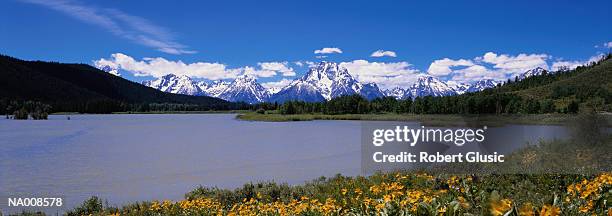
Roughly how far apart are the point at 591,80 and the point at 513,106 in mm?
83773

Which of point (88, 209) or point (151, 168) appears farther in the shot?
point (151, 168)

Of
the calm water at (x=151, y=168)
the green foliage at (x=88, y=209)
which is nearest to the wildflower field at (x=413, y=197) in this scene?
the green foliage at (x=88, y=209)

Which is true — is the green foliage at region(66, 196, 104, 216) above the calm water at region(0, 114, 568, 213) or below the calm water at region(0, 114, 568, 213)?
above

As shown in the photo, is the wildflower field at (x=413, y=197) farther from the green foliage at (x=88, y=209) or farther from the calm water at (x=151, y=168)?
the calm water at (x=151, y=168)

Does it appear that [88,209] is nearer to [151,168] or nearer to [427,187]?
[427,187]

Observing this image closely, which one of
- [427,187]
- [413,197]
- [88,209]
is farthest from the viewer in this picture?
[88,209]

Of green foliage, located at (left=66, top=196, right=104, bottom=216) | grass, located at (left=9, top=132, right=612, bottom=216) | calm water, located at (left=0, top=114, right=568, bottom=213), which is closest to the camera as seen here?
grass, located at (left=9, top=132, right=612, bottom=216)

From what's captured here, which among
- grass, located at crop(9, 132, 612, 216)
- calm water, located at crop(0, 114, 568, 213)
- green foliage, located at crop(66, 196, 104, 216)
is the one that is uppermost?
grass, located at crop(9, 132, 612, 216)

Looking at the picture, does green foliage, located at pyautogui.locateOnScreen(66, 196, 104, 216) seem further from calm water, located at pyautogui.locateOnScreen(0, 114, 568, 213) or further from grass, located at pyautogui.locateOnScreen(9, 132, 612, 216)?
calm water, located at pyautogui.locateOnScreen(0, 114, 568, 213)

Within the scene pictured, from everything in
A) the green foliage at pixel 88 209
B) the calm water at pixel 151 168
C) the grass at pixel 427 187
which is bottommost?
the calm water at pixel 151 168

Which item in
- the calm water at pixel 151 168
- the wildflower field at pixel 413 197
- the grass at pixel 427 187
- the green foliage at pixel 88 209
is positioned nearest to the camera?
the wildflower field at pixel 413 197

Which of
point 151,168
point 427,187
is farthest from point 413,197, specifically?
point 151,168

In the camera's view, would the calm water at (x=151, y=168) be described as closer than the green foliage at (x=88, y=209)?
No

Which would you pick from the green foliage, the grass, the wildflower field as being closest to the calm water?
the green foliage
